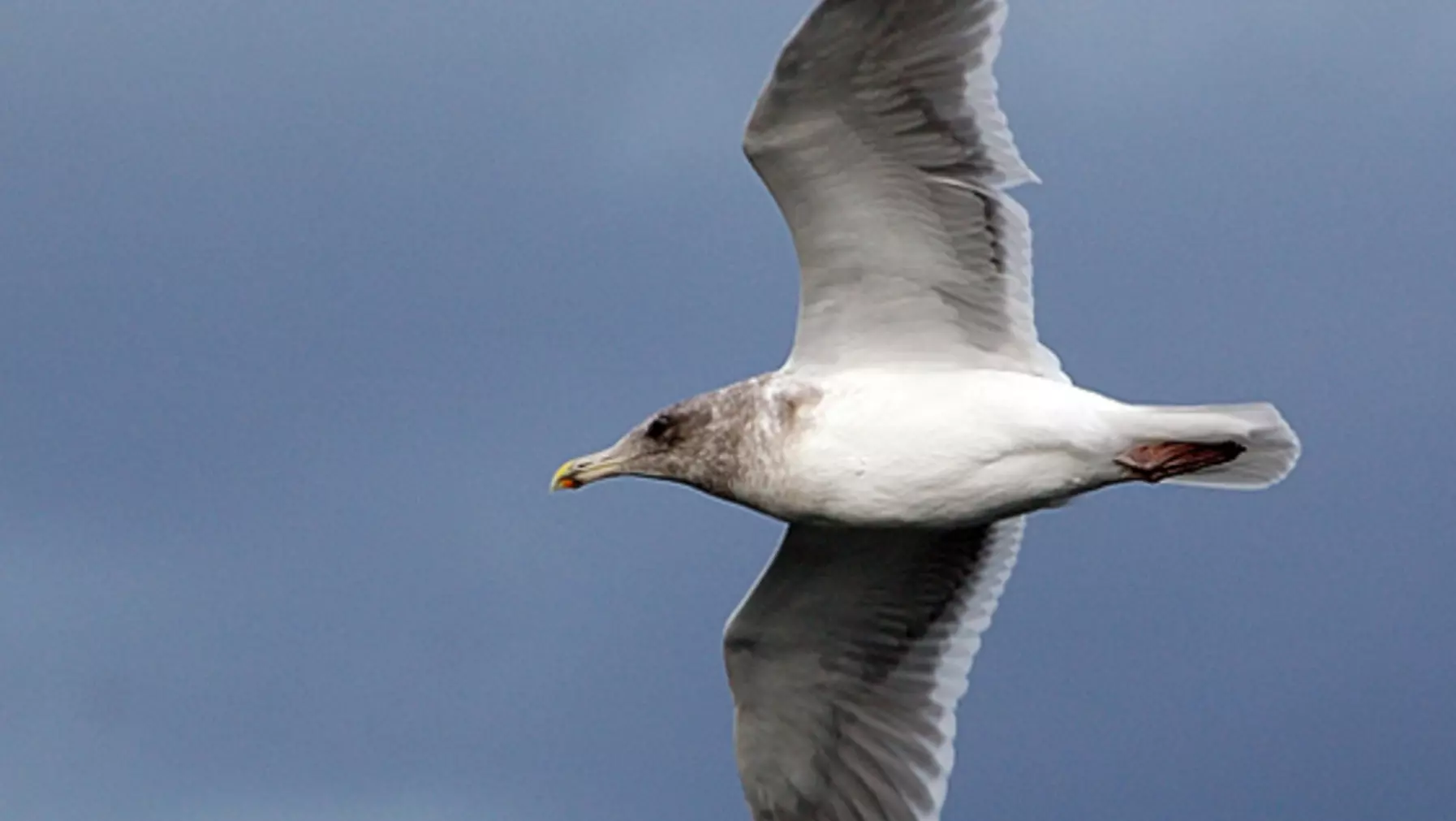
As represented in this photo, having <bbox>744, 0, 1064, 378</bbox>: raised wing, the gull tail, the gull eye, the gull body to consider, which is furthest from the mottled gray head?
the gull tail

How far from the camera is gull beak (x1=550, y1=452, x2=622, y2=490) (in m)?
11.3

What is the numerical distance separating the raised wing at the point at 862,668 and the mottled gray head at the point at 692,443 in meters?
1.06

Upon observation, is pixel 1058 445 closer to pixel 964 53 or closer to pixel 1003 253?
pixel 1003 253

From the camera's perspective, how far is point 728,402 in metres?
10.9

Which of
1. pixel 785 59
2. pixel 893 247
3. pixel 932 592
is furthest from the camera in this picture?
pixel 932 592

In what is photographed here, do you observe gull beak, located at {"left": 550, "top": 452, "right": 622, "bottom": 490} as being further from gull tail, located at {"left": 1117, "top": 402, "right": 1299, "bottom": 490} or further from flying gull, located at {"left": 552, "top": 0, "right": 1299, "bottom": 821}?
gull tail, located at {"left": 1117, "top": 402, "right": 1299, "bottom": 490}

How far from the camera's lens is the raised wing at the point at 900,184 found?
404 inches

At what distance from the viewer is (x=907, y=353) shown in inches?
431

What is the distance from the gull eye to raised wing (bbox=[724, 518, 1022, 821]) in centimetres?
Result: 114

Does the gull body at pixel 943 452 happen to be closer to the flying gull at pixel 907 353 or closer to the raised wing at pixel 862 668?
the flying gull at pixel 907 353

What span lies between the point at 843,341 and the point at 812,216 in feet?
2.10

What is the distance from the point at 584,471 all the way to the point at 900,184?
2.18m

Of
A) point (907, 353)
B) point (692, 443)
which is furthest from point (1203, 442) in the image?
point (692, 443)

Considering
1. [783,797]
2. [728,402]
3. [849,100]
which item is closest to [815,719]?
[783,797]
